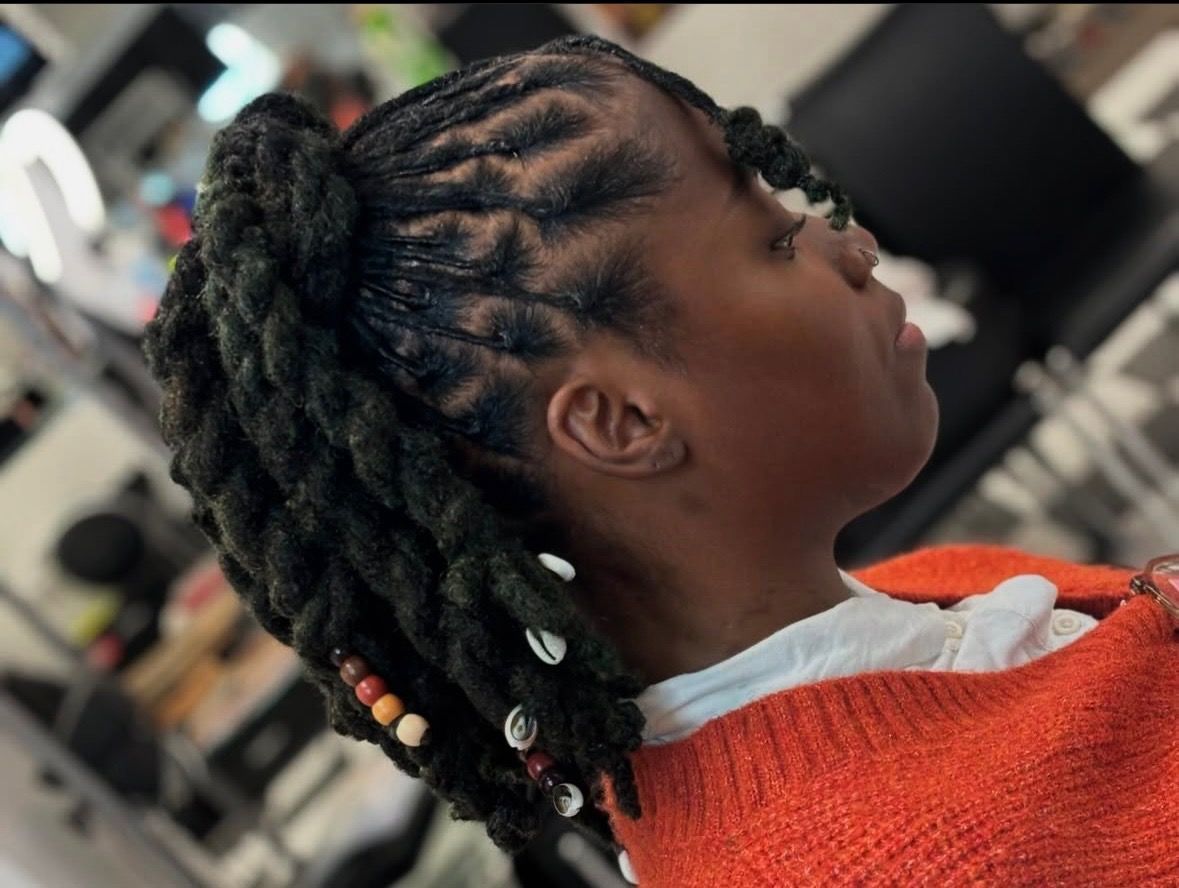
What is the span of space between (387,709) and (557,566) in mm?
140

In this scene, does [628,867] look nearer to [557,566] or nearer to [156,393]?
[557,566]

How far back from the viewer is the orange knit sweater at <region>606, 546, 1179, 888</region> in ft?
1.99

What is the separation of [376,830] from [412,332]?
132 centimetres

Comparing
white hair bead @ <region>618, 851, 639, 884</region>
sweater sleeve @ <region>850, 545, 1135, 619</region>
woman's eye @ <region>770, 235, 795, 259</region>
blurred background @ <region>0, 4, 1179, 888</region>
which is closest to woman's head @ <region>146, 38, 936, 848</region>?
woman's eye @ <region>770, 235, 795, 259</region>

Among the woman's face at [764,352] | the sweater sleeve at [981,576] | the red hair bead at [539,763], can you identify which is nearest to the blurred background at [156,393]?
the sweater sleeve at [981,576]

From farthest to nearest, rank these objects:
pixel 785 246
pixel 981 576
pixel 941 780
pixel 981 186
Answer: pixel 981 186 → pixel 981 576 → pixel 785 246 → pixel 941 780

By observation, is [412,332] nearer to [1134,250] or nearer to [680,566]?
[680,566]

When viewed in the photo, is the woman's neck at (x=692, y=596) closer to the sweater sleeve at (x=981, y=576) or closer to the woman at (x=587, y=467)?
the woman at (x=587, y=467)

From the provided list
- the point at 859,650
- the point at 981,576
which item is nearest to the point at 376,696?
the point at 859,650

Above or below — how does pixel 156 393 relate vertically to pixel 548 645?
above

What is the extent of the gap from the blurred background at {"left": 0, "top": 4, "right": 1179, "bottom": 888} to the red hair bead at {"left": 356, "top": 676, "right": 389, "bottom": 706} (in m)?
0.89

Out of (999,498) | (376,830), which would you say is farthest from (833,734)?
(999,498)

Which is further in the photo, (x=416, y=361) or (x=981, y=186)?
(x=981, y=186)

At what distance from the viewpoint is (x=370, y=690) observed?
2.29 ft
